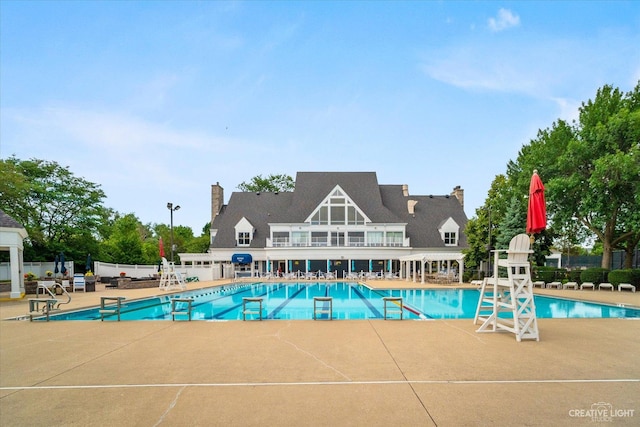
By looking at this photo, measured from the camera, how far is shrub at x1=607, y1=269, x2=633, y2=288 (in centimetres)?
2241

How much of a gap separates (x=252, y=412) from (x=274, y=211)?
1433 inches

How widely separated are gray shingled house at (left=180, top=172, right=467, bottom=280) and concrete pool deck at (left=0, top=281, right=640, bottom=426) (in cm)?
2623

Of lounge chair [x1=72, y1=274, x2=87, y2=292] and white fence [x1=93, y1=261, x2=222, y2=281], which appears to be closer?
lounge chair [x1=72, y1=274, x2=87, y2=292]

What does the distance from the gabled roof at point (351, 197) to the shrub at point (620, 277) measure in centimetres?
1498

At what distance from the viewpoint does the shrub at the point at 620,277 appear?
22.4 meters

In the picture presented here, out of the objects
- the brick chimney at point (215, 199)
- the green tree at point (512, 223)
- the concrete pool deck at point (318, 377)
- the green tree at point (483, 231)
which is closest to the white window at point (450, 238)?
the green tree at point (483, 231)

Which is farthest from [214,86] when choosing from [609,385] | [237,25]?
[609,385]

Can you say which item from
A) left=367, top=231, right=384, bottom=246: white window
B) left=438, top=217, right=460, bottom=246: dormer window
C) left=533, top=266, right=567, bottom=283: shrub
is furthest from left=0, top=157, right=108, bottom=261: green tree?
left=533, top=266, right=567, bottom=283: shrub

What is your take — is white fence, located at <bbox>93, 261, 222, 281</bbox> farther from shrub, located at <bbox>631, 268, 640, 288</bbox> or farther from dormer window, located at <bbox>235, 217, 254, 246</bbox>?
shrub, located at <bbox>631, 268, 640, 288</bbox>

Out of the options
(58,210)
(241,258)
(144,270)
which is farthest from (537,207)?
(58,210)

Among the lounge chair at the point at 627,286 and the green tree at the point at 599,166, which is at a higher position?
the green tree at the point at 599,166

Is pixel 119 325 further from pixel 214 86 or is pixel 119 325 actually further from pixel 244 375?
pixel 214 86

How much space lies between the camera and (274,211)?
40.5 m

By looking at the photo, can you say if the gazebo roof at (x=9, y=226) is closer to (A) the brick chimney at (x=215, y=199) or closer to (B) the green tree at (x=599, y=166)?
(A) the brick chimney at (x=215, y=199)
